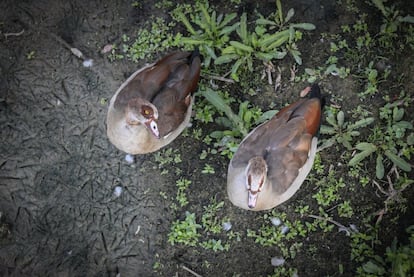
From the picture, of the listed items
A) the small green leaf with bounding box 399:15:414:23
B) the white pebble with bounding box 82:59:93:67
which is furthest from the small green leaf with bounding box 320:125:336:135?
the white pebble with bounding box 82:59:93:67

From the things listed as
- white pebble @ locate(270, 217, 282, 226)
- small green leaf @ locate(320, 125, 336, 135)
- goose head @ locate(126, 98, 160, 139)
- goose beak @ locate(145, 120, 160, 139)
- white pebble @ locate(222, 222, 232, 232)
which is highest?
goose head @ locate(126, 98, 160, 139)

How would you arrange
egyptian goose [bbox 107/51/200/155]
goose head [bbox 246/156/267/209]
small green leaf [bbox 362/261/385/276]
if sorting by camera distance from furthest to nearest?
small green leaf [bbox 362/261/385/276]
egyptian goose [bbox 107/51/200/155]
goose head [bbox 246/156/267/209]

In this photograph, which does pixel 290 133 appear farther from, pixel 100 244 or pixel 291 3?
pixel 100 244

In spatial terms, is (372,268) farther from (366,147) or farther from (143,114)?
(143,114)

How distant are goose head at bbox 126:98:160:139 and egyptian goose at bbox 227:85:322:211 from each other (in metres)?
0.56

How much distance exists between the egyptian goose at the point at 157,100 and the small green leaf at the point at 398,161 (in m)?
1.41

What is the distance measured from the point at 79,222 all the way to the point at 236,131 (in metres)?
1.28

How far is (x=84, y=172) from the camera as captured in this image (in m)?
3.89

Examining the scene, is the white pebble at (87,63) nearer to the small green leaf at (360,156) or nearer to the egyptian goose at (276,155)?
the egyptian goose at (276,155)

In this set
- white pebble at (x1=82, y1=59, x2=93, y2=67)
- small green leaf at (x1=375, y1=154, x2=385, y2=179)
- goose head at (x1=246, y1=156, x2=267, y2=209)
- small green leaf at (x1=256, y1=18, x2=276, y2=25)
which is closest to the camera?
goose head at (x1=246, y1=156, x2=267, y2=209)

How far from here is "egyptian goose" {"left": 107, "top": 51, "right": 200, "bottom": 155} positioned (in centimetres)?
343

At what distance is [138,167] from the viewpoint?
3.90 meters

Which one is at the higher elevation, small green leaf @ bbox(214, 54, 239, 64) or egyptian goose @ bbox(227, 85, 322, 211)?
small green leaf @ bbox(214, 54, 239, 64)

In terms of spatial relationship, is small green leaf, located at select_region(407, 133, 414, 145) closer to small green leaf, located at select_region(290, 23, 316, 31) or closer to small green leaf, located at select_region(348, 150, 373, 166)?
small green leaf, located at select_region(348, 150, 373, 166)
